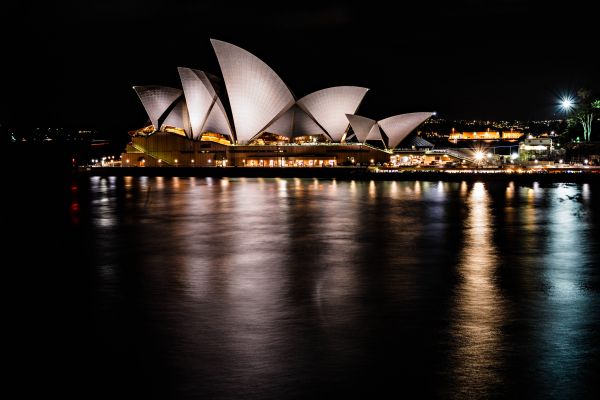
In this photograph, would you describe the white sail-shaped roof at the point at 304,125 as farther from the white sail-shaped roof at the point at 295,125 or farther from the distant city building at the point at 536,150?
the distant city building at the point at 536,150

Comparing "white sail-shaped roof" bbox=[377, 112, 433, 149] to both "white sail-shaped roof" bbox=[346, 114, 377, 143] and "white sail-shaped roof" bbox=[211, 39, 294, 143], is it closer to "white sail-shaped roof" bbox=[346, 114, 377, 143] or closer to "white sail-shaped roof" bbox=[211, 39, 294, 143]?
"white sail-shaped roof" bbox=[346, 114, 377, 143]

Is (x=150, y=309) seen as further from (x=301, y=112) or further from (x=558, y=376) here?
(x=301, y=112)

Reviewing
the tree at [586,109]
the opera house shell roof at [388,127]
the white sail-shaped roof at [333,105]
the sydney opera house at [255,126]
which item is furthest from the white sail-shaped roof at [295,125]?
the tree at [586,109]

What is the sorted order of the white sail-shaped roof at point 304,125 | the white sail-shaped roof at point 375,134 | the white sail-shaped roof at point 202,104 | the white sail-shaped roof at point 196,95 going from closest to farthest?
the white sail-shaped roof at point 196,95 → the white sail-shaped roof at point 202,104 → the white sail-shaped roof at point 304,125 → the white sail-shaped roof at point 375,134

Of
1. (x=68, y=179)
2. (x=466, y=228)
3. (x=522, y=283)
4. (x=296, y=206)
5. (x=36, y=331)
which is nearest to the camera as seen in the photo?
(x=36, y=331)

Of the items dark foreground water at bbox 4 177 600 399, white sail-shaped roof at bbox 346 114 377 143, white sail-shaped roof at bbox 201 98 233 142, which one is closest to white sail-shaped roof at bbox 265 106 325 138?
white sail-shaped roof at bbox 346 114 377 143

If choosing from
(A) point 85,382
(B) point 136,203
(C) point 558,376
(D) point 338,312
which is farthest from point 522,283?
(B) point 136,203
